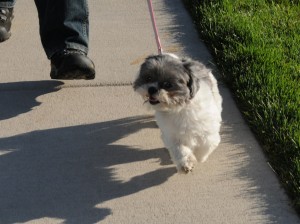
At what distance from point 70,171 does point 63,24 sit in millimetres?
1563

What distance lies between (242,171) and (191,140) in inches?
16.5

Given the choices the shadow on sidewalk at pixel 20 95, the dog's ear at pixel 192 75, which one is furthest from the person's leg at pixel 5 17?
the dog's ear at pixel 192 75

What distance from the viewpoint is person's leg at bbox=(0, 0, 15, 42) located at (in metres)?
6.55

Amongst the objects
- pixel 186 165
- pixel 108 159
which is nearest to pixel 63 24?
pixel 108 159

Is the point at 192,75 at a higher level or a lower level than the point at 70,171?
higher

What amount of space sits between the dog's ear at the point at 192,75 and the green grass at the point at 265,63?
0.78 metres

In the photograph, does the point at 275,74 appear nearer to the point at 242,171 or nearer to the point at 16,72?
the point at 242,171

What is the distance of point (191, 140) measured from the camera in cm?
482

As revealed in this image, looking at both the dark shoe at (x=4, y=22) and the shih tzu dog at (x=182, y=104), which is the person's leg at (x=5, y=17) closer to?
the dark shoe at (x=4, y=22)

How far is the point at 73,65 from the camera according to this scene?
579 centimetres

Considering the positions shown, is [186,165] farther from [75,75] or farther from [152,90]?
[75,75]

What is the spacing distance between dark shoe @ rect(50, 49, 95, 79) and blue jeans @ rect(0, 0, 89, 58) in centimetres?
8

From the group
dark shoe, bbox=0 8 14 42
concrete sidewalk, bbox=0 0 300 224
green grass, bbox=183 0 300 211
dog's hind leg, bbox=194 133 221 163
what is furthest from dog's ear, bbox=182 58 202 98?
dark shoe, bbox=0 8 14 42

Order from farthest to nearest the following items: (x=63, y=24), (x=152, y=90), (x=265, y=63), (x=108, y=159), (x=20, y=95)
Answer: (x=265, y=63) < (x=20, y=95) < (x=63, y=24) < (x=108, y=159) < (x=152, y=90)
